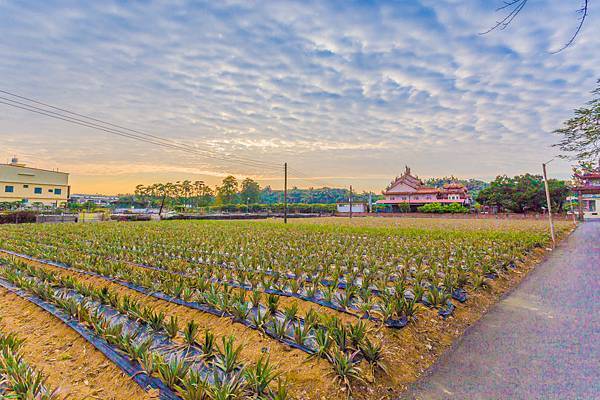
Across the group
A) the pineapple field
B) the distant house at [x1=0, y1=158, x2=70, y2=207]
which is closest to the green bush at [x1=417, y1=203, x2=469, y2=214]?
the pineapple field

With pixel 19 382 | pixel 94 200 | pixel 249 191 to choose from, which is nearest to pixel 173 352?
pixel 19 382

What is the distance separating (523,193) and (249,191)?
5431 centimetres

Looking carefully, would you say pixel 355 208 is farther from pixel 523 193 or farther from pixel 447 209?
pixel 523 193

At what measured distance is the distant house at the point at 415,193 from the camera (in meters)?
43.5

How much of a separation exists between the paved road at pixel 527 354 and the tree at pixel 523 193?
115 feet

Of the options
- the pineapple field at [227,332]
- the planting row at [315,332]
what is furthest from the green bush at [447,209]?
the planting row at [315,332]

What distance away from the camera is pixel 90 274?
19.7ft

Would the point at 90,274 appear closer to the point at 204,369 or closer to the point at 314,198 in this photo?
the point at 204,369

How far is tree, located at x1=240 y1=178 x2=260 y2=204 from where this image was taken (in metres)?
72.4

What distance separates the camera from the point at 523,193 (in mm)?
33656

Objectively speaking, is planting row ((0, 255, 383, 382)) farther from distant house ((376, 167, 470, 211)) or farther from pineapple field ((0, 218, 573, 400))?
distant house ((376, 167, 470, 211))

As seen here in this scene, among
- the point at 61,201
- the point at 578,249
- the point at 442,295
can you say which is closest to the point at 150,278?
the point at 442,295

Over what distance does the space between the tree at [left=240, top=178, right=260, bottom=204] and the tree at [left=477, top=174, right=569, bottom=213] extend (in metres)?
49.5

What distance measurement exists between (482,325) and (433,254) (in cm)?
370
